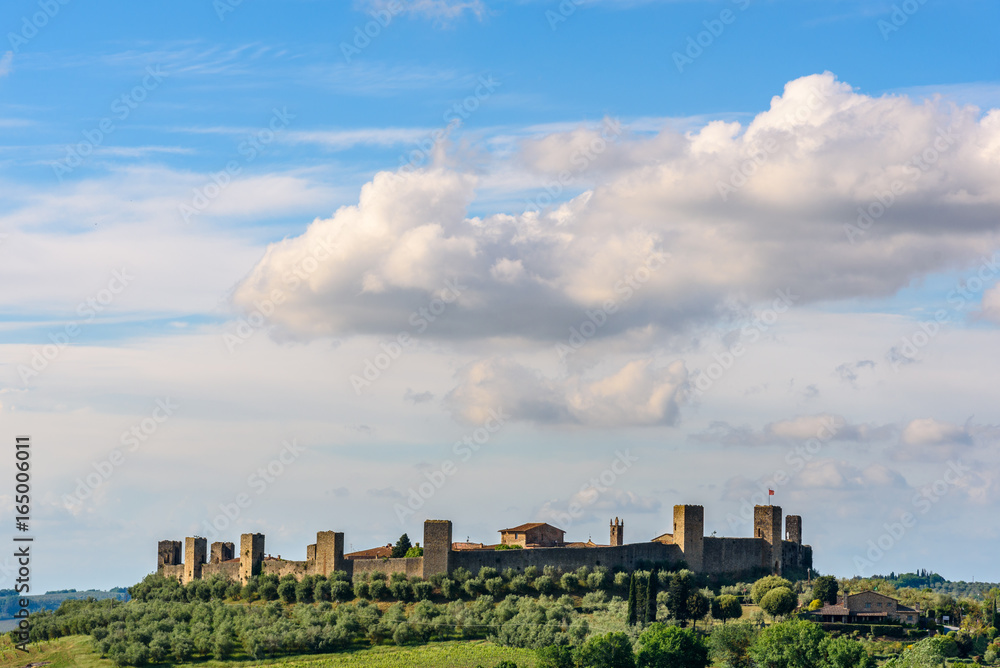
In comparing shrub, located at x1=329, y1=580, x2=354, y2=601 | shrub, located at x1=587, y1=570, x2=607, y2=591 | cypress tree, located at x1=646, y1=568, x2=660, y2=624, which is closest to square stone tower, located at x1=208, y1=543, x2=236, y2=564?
shrub, located at x1=329, y1=580, x2=354, y2=601

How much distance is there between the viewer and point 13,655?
6612 cm

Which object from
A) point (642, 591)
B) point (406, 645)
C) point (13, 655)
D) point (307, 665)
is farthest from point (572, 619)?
point (13, 655)

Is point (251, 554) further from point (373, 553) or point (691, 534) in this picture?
point (691, 534)

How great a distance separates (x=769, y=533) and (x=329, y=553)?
2861cm

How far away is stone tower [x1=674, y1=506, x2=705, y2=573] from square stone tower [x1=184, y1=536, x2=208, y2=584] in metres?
29.1

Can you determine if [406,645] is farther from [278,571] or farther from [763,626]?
[763,626]

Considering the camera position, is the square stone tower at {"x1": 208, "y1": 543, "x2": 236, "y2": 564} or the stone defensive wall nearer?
the stone defensive wall

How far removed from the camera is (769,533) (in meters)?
80.1

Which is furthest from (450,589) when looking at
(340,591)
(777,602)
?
(777,602)

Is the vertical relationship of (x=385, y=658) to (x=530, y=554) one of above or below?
below

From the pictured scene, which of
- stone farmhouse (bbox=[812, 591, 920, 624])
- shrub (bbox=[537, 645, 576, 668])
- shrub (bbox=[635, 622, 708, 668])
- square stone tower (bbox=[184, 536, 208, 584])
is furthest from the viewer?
square stone tower (bbox=[184, 536, 208, 584])

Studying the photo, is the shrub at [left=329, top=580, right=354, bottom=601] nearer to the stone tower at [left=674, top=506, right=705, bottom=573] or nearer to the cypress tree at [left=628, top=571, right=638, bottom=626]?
the cypress tree at [left=628, top=571, right=638, bottom=626]

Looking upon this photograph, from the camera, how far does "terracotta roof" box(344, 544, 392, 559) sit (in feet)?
236

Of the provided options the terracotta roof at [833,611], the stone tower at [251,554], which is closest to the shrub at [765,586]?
the terracotta roof at [833,611]
